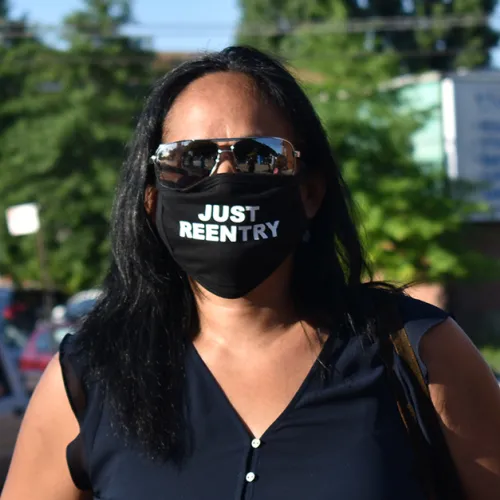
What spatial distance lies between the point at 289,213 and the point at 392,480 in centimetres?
62

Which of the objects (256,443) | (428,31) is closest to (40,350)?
(256,443)

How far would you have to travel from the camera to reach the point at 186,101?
2.40 m

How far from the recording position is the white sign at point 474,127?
77.4ft

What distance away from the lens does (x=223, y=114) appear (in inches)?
92.1

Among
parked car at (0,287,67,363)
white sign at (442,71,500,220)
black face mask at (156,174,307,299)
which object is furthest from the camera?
white sign at (442,71,500,220)

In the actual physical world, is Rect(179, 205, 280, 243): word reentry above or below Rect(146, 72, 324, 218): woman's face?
below

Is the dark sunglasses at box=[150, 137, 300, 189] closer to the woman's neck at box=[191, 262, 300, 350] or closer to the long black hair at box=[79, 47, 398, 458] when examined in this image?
the long black hair at box=[79, 47, 398, 458]

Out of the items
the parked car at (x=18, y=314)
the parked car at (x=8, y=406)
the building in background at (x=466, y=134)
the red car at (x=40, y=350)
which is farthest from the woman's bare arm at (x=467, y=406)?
the building in background at (x=466, y=134)

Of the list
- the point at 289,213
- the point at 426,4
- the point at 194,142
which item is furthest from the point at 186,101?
the point at 426,4

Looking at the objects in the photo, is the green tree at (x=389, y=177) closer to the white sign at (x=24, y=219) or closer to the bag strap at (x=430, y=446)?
the white sign at (x=24, y=219)

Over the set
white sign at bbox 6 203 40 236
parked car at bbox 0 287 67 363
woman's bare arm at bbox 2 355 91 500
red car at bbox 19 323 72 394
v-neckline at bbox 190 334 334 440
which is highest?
v-neckline at bbox 190 334 334 440

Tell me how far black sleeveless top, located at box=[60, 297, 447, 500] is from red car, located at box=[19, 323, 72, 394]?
1121 cm

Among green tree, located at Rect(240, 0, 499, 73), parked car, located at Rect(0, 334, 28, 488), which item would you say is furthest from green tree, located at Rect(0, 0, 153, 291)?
parked car, located at Rect(0, 334, 28, 488)

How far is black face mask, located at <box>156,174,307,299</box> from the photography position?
229 centimetres
